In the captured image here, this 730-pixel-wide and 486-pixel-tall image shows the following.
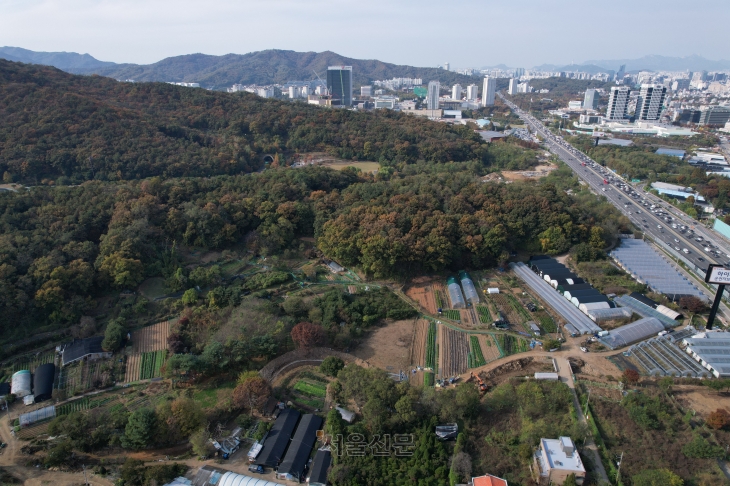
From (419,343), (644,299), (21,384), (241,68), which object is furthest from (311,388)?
(241,68)

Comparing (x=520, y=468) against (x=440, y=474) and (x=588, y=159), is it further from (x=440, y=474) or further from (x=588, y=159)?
(x=588, y=159)

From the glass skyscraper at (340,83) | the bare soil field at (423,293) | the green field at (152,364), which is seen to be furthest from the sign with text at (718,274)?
the glass skyscraper at (340,83)

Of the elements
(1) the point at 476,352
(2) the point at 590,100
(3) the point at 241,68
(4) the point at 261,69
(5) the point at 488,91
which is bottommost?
(1) the point at 476,352

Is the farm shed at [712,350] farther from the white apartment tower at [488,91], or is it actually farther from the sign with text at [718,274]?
the white apartment tower at [488,91]

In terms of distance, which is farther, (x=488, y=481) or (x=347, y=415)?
(x=347, y=415)

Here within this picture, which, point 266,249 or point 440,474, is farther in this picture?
point 266,249

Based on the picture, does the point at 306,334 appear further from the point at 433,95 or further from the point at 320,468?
the point at 433,95

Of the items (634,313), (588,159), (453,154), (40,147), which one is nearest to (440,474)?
(634,313)
